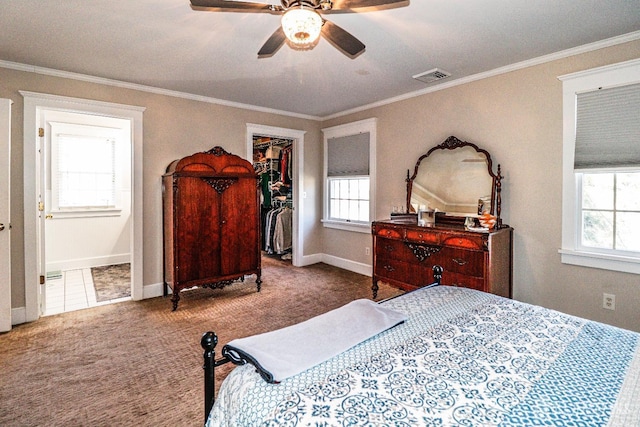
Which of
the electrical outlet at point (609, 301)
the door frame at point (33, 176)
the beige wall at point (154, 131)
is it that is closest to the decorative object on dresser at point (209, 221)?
the beige wall at point (154, 131)

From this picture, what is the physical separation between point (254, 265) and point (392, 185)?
6.89 ft

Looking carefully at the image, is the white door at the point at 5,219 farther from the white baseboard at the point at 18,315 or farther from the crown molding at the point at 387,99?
the crown molding at the point at 387,99

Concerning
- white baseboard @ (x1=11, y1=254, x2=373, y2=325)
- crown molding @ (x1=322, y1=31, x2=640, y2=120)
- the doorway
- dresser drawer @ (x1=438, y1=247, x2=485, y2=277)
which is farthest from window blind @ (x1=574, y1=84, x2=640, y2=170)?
the doorway

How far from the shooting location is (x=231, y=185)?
3.96m

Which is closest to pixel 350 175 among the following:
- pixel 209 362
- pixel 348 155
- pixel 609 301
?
pixel 348 155

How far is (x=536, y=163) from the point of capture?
318 cm

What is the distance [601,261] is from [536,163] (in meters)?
1.00

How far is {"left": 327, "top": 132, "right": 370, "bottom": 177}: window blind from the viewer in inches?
194

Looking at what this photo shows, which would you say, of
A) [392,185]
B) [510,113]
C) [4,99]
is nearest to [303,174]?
[392,185]

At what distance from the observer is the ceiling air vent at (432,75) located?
3.42 m

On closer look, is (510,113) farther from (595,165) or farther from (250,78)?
(250,78)

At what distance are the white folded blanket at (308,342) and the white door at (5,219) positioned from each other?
3.11 metres

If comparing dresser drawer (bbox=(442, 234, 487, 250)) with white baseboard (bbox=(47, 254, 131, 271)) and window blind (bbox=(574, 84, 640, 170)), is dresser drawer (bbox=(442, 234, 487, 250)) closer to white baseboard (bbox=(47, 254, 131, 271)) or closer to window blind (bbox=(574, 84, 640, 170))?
window blind (bbox=(574, 84, 640, 170))

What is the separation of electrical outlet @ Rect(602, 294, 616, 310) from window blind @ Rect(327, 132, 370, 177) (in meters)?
2.98
